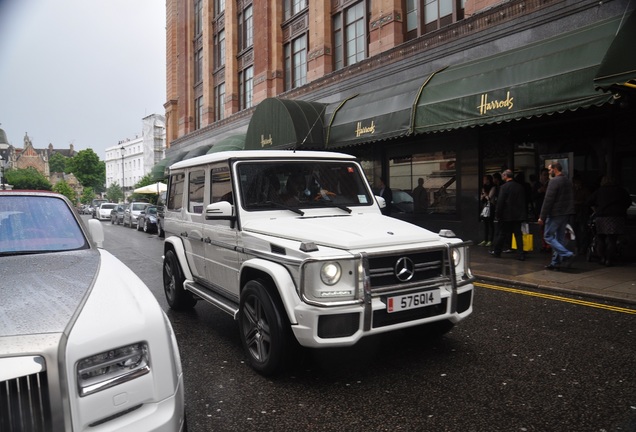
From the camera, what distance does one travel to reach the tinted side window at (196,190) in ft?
17.8

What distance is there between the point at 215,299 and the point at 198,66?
33.9 metres

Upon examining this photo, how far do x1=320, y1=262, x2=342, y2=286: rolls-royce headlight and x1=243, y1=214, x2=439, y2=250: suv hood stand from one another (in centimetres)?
18

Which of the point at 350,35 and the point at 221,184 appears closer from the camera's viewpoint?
the point at 221,184

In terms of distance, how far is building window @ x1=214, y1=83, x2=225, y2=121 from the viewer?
1211 inches

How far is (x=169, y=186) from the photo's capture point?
657 centimetres

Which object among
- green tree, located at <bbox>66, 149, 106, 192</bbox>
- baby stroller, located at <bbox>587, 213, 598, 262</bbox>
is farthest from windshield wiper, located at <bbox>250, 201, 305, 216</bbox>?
green tree, located at <bbox>66, 149, 106, 192</bbox>

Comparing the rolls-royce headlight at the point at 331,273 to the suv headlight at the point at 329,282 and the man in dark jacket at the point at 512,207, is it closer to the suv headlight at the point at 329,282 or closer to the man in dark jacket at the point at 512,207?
the suv headlight at the point at 329,282

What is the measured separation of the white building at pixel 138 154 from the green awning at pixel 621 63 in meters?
91.5

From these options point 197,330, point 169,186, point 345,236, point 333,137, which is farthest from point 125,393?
point 333,137

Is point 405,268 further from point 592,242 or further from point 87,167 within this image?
point 87,167

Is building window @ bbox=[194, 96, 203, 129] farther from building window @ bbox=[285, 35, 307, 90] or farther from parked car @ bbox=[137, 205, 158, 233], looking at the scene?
building window @ bbox=[285, 35, 307, 90]

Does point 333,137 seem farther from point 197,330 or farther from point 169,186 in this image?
point 197,330

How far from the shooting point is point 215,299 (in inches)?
191

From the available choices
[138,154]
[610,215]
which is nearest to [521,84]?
[610,215]
